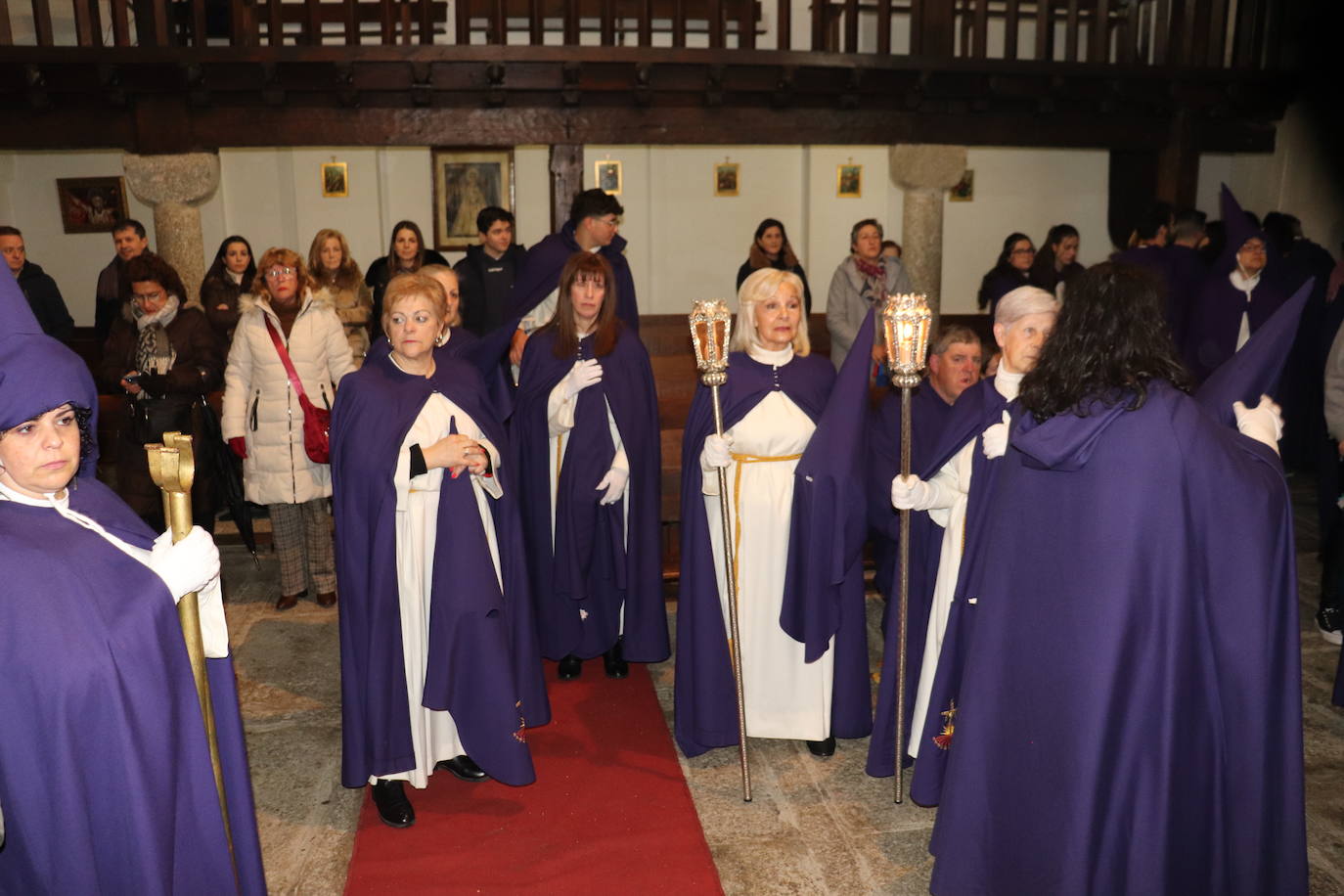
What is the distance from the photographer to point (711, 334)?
425cm

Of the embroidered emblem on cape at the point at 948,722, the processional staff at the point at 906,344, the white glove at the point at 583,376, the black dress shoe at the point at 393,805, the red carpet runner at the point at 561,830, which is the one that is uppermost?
the processional staff at the point at 906,344

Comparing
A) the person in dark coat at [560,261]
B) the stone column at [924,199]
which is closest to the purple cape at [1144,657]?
the person in dark coat at [560,261]

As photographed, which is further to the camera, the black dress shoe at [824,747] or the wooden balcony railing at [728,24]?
the wooden balcony railing at [728,24]

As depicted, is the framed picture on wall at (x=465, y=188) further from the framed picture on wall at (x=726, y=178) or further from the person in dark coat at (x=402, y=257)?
the person in dark coat at (x=402, y=257)

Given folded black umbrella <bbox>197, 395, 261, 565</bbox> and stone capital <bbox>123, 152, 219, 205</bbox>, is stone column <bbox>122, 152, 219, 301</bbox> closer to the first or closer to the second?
stone capital <bbox>123, 152, 219, 205</bbox>

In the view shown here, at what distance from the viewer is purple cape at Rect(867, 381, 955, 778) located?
4527 millimetres

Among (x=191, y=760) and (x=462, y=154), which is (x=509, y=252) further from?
(x=462, y=154)

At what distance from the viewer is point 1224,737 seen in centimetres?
321

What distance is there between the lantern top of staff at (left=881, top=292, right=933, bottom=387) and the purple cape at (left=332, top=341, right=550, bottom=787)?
5.39 feet

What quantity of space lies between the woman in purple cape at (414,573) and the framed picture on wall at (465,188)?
10010 millimetres

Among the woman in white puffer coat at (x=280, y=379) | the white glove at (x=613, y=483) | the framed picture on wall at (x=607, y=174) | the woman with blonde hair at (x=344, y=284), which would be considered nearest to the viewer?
the white glove at (x=613, y=483)

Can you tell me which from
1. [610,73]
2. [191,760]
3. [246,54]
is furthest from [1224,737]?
[246,54]

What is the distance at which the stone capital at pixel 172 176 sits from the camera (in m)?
9.91

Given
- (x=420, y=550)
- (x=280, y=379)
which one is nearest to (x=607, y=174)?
(x=280, y=379)
